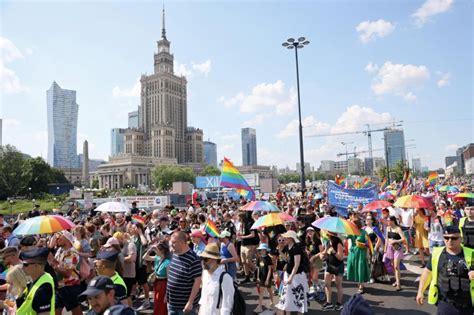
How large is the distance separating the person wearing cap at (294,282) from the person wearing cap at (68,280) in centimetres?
332

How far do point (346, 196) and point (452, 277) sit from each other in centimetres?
1224

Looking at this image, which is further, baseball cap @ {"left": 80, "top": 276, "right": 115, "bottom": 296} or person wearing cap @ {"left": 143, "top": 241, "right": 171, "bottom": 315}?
person wearing cap @ {"left": 143, "top": 241, "right": 171, "bottom": 315}

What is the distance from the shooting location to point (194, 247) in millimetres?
8094

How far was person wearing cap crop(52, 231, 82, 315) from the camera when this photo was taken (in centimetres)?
565

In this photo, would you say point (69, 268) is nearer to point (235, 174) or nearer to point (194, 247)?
point (194, 247)

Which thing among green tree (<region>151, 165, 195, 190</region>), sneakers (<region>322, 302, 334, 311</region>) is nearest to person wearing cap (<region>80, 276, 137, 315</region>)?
sneakers (<region>322, 302, 334, 311</region>)

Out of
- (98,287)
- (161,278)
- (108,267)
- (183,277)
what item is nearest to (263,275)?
(161,278)

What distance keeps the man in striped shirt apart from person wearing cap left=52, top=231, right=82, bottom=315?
1.83 metres

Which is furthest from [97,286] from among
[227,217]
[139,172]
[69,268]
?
[139,172]

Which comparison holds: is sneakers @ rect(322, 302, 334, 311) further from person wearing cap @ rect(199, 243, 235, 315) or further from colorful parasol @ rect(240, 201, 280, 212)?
person wearing cap @ rect(199, 243, 235, 315)

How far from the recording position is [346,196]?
16.1 meters

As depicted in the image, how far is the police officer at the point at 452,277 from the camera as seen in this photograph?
405 cm

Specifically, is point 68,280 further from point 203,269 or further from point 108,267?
point 203,269

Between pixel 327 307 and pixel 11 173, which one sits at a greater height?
pixel 11 173
